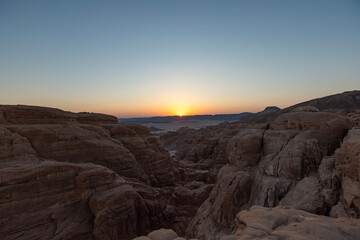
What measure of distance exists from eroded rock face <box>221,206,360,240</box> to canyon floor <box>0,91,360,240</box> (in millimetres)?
25

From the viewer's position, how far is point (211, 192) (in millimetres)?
13023

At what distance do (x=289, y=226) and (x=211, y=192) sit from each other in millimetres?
7910

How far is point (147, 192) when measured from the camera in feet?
53.8

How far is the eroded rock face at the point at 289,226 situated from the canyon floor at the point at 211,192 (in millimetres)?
25

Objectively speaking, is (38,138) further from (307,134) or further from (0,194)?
(307,134)

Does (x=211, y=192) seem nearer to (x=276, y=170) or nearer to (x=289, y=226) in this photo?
(x=276, y=170)

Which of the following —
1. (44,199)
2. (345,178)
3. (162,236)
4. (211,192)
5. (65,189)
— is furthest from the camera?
(211,192)

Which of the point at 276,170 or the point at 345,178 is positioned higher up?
the point at 345,178

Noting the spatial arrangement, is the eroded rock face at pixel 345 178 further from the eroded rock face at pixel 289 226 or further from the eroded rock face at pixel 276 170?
the eroded rock face at pixel 289 226

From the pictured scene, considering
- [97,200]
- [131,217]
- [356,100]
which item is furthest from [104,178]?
[356,100]

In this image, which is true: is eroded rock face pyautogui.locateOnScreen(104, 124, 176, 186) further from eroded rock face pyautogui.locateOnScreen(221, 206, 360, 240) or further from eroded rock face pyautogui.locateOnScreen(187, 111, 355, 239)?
eroded rock face pyautogui.locateOnScreen(221, 206, 360, 240)

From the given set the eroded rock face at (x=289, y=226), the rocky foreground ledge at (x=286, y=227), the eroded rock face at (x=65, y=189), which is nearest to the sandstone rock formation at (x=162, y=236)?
the rocky foreground ledge at (x=286, y=227)

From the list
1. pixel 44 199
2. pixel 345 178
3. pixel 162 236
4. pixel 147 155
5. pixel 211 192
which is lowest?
pixel 211 192

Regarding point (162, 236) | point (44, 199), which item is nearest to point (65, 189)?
point (44, 199)
